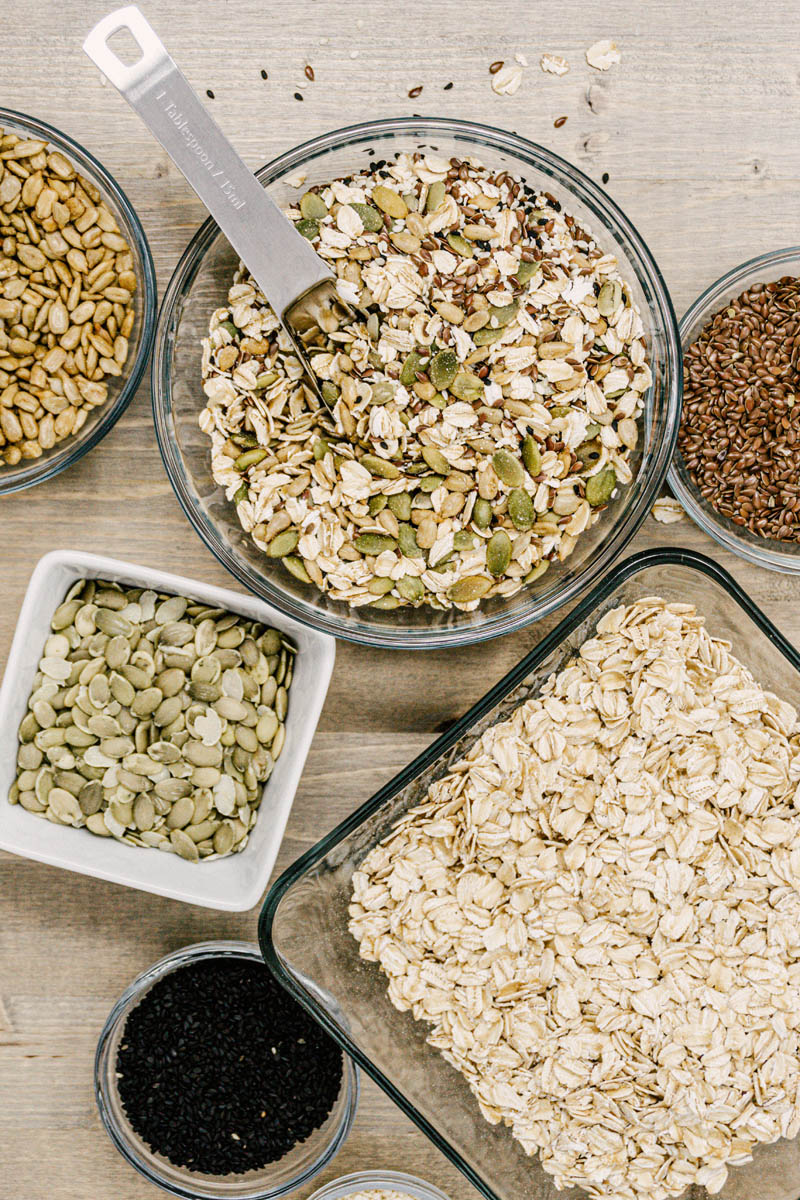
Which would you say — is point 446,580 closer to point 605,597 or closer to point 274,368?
point 605,597

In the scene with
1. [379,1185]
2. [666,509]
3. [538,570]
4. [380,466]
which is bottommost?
[379,1185]

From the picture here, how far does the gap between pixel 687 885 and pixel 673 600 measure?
A: 0.34 m

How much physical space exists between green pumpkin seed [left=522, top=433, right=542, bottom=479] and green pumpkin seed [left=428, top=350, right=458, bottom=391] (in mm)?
114

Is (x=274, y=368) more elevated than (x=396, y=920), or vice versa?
(x=274, y=368)

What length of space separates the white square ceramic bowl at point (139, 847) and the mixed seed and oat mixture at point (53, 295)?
0.18 metres

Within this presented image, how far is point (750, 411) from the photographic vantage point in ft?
3.86

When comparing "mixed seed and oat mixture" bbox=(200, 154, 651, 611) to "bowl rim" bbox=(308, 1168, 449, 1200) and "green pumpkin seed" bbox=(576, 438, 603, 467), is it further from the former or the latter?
"bowl rim" bbox=(308, 1168, 449, 1200)

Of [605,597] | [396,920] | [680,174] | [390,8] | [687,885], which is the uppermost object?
[390,8]

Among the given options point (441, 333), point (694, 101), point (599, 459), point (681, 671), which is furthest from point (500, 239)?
point (681, 671)

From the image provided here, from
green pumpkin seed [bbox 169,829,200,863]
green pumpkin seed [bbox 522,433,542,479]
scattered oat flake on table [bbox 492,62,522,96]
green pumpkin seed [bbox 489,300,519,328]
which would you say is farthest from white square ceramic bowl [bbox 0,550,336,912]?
scattered oat flake on table [bbox 492,62,522,96]

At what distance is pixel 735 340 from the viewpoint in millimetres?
1187

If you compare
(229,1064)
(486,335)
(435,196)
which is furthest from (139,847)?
(435,196)

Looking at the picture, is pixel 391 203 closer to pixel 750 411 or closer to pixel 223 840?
pixel 750 411

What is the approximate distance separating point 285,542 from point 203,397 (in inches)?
8.9
